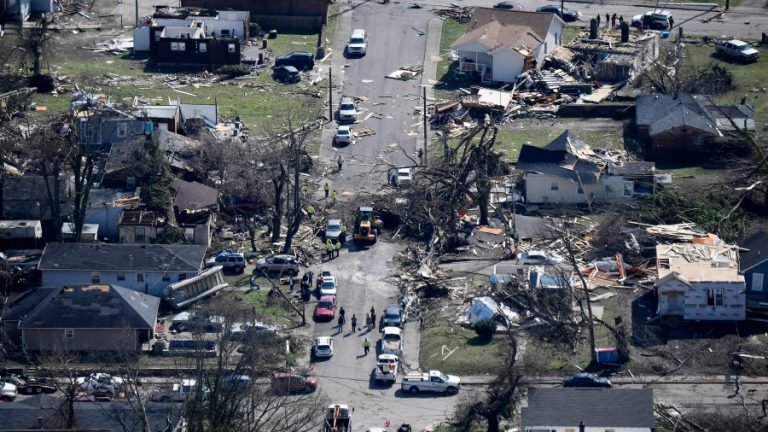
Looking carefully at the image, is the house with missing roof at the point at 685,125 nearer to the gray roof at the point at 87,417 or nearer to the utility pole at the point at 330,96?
the utility pole at the point at 330,96

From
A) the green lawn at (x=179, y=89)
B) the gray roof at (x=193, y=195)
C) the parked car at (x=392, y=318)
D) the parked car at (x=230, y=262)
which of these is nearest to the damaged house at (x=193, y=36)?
the green lawn at (x=179, y=89)

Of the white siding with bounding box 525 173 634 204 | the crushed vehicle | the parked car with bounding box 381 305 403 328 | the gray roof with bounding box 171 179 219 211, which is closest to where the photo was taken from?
the crushed vehicle

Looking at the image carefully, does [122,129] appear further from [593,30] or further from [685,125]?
[593,30]

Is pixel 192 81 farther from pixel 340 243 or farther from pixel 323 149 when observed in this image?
pixel 340 243

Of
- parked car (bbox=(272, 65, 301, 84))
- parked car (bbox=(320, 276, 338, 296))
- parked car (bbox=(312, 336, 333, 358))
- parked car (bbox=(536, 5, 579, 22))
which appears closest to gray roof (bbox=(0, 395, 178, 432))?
parked car (bbox=(312, 336, 333, 358))

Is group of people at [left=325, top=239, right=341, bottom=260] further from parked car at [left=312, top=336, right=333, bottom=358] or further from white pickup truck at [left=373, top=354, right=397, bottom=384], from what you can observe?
white pickup truck at [left=373, top=354, right=397, bottom=384]
